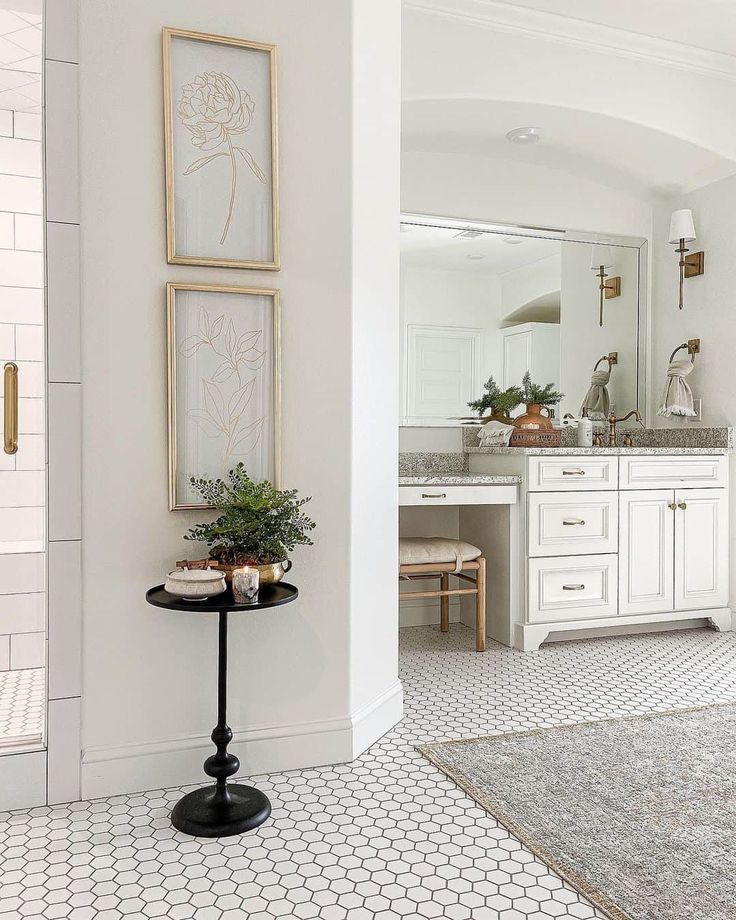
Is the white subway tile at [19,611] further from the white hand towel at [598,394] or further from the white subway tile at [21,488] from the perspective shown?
the white hand towel at [598,394]

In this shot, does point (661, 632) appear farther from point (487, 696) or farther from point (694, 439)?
point (487, 696)

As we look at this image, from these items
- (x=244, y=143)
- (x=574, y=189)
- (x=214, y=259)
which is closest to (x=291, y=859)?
(x=214, y=259)

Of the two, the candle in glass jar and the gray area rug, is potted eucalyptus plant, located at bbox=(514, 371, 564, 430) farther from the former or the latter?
the candle in glass jar

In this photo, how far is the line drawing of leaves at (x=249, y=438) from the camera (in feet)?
7.38

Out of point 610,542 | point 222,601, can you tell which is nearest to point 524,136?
point 610,542

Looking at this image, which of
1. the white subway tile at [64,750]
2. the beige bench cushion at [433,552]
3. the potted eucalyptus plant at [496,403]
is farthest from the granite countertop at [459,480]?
the white subway tile at [64,750]

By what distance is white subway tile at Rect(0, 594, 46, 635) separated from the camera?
Result: 275cm

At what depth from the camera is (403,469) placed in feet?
13.3

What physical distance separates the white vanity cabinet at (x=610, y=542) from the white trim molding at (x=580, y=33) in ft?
6.18

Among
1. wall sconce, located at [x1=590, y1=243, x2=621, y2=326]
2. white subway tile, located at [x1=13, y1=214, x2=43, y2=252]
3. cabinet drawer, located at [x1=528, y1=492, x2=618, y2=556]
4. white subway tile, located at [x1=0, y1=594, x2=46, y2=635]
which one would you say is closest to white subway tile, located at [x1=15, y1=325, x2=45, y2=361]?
white subway tile, located at [x1=13, y1=214, x2=43, y2=252]

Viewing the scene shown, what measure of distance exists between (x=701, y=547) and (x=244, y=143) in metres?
3.01

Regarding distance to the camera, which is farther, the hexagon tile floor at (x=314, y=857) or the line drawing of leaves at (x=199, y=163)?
the line drawing of leaves at (x=199, y=163)

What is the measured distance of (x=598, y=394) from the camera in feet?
14.6

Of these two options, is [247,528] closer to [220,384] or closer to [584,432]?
[220,384]
